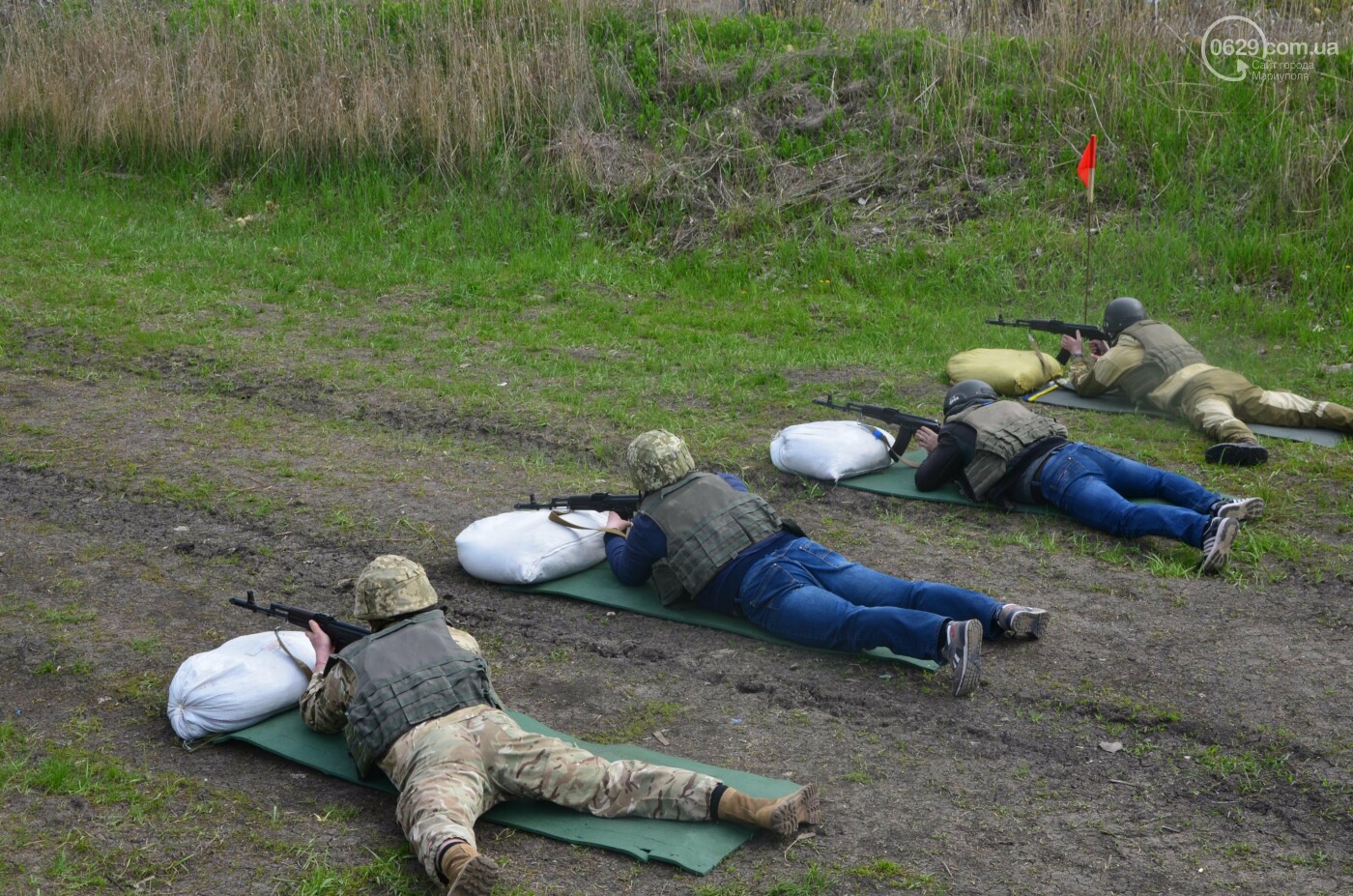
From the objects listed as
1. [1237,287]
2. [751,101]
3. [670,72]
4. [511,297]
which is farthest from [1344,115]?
[511,297]

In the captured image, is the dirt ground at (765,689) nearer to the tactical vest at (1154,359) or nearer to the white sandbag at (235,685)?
the white sandbag at (235,685)

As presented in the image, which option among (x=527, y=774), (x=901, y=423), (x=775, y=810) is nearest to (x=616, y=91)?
(x=901, y=423)

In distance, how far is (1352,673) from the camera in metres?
5.32

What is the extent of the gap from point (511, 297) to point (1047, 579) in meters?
6.98

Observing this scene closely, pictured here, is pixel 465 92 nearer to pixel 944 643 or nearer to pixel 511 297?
pixel 511 297

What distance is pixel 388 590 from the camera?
15.6 ft

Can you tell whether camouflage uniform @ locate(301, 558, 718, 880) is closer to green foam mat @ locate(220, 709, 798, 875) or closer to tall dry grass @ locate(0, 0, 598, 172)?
green foam mat @ locate(220, 709, 798, 875)

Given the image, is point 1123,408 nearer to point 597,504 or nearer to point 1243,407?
point 1243,407

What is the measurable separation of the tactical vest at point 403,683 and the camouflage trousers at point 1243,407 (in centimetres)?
582

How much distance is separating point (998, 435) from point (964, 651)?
2262 millimetres

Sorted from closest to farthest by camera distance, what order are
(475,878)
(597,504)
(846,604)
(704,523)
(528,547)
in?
(475,878), (846,604), (704,523), (528,547), (597,504)

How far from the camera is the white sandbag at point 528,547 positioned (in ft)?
21.0

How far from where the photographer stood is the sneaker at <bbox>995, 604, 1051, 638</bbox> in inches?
214

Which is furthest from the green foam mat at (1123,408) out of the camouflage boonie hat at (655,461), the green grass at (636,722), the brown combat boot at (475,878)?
the brown combat boot at (475,878)
